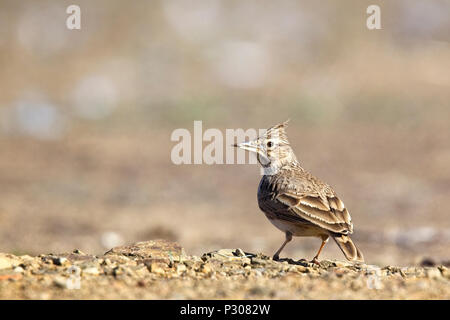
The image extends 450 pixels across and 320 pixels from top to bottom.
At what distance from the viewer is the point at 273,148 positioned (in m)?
8.45

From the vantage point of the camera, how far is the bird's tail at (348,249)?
6.92 meters

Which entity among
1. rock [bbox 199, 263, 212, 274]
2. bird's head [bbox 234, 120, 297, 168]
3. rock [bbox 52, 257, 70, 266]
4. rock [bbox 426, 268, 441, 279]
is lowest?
rock [bbox 426, 268, 441, 279]

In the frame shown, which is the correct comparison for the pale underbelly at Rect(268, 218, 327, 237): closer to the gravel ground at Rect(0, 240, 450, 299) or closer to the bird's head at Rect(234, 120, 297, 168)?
the gravel ground at Rect(0, 240, 450, 299)

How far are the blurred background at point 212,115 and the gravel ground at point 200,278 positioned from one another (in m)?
3.66

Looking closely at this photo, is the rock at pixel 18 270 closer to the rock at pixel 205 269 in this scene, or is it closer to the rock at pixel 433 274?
the rock at pixel 205 269

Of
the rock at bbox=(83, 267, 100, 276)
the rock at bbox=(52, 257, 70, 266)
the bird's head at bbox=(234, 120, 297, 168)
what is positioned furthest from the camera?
the bird's head at bbox=(234, 120, 297, 168)

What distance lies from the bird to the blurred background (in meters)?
2.58

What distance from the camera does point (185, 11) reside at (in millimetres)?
31203

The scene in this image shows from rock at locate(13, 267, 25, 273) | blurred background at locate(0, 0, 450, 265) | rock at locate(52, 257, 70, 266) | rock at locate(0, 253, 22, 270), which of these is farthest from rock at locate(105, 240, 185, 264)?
blurred background at locate(0, 0, 450, 265)

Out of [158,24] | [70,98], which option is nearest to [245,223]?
[70,98]

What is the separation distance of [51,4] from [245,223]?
58.5 feet

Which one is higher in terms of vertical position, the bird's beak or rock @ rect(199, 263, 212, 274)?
the bird's beak

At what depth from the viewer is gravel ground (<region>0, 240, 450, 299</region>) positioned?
218 inches
